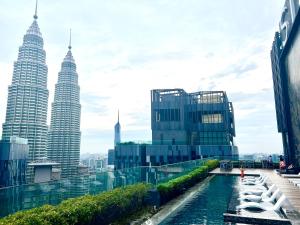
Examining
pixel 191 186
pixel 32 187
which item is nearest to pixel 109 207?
pixel 32 187

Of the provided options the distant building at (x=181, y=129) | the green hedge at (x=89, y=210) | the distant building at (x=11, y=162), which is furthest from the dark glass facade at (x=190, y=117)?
the green hedge at (x=89, y=210)

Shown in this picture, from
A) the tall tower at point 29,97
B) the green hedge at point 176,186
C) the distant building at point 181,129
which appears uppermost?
the tall tower at point 29,97

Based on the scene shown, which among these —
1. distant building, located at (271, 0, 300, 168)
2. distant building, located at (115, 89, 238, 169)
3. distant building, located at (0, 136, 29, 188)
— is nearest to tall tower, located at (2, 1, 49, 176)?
distant building, located at (0, 136, 29, 188)

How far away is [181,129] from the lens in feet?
201

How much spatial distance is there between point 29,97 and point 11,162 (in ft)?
443

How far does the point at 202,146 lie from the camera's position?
58.0 meters

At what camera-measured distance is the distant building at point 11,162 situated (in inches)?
2542

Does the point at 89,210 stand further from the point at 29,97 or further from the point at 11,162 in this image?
the point at 29,97

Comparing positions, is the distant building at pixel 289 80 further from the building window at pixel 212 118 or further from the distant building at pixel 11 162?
the distant building at pixel 11 162

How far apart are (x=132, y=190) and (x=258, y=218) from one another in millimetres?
5904

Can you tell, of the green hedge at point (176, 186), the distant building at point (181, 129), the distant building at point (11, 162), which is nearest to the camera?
the green hedge at point (176, 186)

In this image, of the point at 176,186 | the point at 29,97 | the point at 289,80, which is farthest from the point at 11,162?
the point at 29,97

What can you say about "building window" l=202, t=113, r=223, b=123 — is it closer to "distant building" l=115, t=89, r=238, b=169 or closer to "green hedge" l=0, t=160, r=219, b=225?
"distant building" l=115, t=89, r=238, b=169

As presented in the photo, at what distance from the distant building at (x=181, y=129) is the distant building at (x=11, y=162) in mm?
30835
